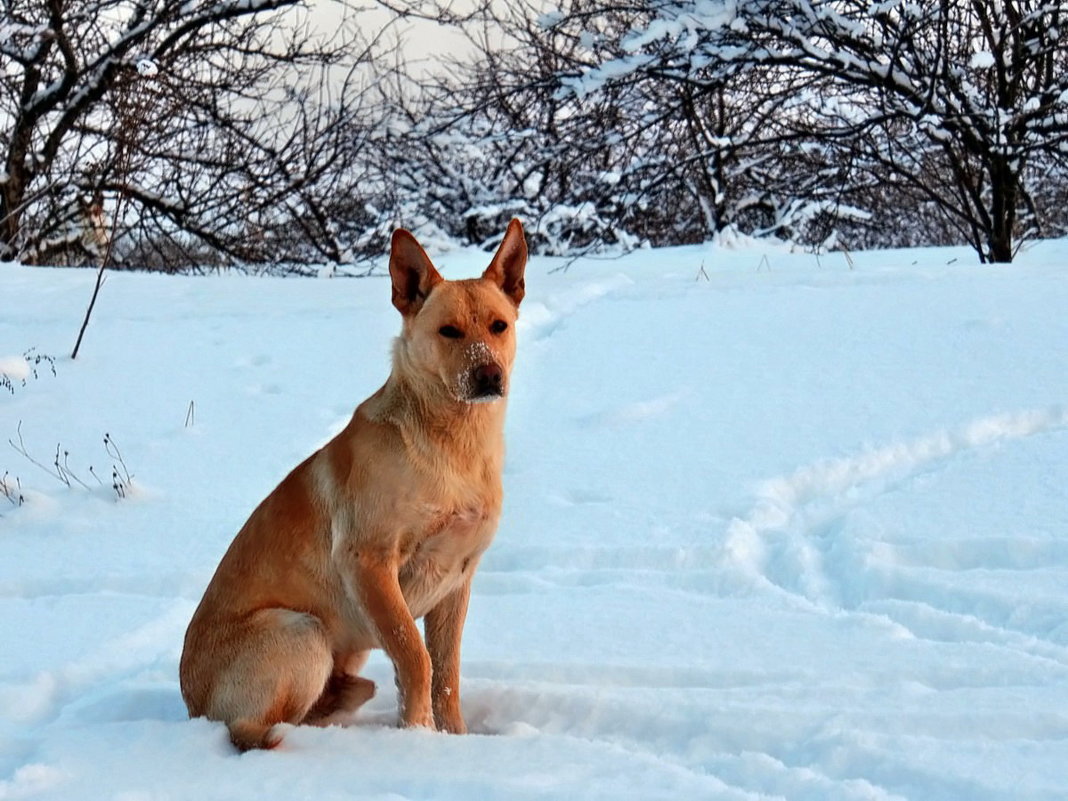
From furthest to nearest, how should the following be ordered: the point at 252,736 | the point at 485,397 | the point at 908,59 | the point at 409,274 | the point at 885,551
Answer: the point at 908,59
the point at 885,551
the point at 409,274
the point at 485,397
the point at 252,736

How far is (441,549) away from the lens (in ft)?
10.9

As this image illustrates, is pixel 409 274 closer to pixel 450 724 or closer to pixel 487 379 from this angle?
pixel 487 379

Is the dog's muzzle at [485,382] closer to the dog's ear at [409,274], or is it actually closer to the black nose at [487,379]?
the black nose at [487,379]

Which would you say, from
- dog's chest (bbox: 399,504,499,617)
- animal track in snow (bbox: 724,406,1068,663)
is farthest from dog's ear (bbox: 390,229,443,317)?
animal track in snow (bbox: 724,406,1068,663)

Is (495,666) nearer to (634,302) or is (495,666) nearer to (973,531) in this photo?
(973,531)

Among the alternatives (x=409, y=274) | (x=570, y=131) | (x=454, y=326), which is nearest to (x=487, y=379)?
(x=454, y=326)

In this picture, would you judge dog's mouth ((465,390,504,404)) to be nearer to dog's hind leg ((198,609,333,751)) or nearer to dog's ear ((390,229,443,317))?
dog's ear ((390,229,443,317))

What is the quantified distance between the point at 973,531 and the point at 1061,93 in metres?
5.59

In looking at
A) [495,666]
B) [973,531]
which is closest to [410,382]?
[495,666]

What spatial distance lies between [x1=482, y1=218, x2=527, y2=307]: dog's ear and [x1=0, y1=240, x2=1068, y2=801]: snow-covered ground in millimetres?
1239

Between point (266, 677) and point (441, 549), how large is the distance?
23.7 inches

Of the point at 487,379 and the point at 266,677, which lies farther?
the point at 487,379

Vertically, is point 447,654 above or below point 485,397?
below

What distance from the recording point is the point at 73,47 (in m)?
11.7
